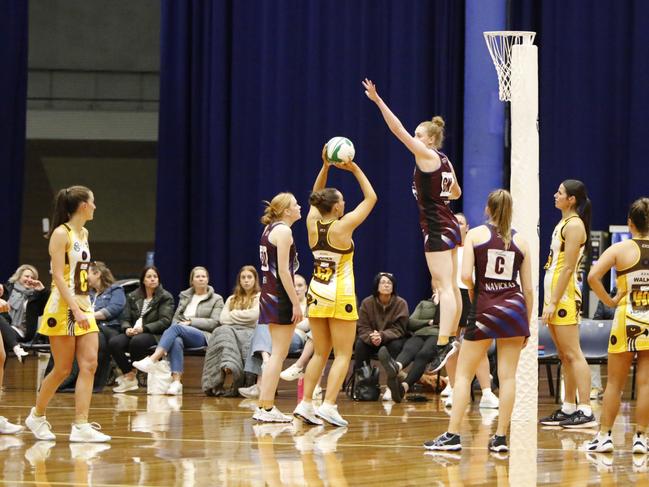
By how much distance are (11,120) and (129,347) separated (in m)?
6.38

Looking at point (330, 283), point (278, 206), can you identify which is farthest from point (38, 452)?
point (278, 206)

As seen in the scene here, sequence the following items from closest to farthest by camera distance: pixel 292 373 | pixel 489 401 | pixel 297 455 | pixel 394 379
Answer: pixel 297 455
pixel 489 401
pixel 292 373
pixel 394 379

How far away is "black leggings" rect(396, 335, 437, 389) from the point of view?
9.65 metres

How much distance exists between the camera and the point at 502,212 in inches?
240

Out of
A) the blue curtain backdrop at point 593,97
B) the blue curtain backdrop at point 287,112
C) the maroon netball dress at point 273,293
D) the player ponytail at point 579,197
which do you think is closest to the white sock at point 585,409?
the player ponytail at point 579,197

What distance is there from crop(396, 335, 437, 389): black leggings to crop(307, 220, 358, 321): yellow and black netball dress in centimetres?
243

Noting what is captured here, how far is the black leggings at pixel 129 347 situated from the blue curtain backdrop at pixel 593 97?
584 cm

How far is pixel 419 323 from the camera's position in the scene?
10039mm

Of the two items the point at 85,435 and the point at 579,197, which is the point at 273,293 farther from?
the point at 579,197

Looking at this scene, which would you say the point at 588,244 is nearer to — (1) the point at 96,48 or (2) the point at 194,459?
(2) the point at 194,459

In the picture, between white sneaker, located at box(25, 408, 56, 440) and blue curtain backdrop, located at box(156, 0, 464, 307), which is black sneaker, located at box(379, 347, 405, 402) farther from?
blue curtain backdrop, located at box(156, 0, 464, 307)

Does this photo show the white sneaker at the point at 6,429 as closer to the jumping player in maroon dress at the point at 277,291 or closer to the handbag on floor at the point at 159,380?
the jumping player in maroon dress at the point at 277,291

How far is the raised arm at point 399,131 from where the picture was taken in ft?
21.9

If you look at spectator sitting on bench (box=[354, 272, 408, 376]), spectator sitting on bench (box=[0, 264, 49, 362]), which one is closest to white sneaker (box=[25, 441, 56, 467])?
spectator sitting on bench (box=[354, 272, 408, 376])
